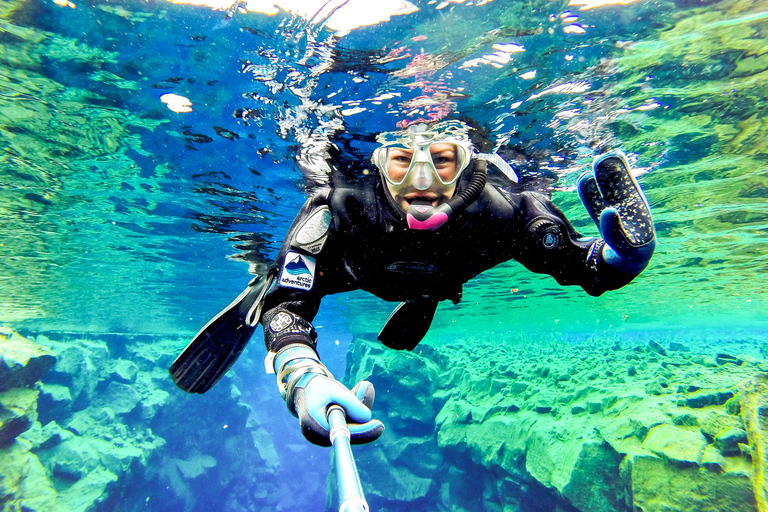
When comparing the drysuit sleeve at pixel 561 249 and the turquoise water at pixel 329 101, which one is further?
the turquoise water at pixel 329 101

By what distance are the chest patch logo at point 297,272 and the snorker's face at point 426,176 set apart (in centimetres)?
103

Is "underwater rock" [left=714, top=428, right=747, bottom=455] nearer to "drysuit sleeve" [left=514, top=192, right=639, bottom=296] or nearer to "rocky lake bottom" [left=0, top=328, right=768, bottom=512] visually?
"rocky lake bottom" [left=0, top=328, right=768, bottom=512]

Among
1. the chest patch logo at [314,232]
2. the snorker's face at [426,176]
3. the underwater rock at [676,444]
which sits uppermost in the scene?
the snorker's face at [426,176]

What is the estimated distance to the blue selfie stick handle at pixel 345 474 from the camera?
0.99m

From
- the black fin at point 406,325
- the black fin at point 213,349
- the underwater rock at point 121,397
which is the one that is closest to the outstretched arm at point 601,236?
the black fin at point 406,325

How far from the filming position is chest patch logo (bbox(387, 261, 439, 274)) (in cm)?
338

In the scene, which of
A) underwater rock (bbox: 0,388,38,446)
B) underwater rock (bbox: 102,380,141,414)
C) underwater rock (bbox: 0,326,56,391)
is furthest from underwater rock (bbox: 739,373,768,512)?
underwater rock (bbox: 102,380,141,414)

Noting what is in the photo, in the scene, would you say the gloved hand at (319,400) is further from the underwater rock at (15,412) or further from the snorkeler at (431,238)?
the underwater rock at (15,412)

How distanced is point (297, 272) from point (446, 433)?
15761mm

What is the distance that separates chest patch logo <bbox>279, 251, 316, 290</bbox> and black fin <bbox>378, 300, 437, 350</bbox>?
2395 millimetres

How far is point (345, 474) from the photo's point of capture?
110cm

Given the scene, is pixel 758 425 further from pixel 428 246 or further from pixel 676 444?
pixel 428 246

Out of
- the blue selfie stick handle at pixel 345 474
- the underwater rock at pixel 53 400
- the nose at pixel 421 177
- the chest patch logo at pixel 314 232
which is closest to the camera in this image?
the blue selfie stick handle at pixel 345 474

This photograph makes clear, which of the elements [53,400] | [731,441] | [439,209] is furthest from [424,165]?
[53,400]
